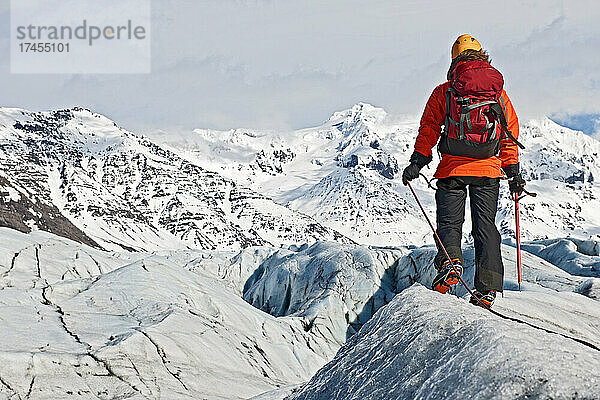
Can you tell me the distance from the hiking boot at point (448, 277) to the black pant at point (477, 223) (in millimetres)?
137

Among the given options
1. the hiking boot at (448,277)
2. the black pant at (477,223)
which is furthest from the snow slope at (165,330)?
the black pant at (477,223)

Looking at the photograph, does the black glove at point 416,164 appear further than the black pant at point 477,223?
Yes

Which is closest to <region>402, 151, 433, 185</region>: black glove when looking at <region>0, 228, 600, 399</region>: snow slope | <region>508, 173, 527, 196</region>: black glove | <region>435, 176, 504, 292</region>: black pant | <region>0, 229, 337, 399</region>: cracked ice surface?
<region>435, 176, 504, 292</region>: black pant

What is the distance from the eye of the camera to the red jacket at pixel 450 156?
5.38 metres

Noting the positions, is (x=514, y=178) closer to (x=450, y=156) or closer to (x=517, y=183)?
(x=517, y=183)

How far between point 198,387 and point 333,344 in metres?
16.3

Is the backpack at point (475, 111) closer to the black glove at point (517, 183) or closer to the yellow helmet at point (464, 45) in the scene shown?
the yellow helmet at point (464, 45)

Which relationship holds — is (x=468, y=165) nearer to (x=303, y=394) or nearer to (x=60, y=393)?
(x=303, y=394)

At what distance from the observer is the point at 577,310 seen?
886 centimetres

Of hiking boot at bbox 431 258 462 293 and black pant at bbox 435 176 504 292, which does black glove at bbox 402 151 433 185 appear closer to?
black pant at bbox 435 176 504 292

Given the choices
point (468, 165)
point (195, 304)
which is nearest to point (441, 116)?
point (468, 165)

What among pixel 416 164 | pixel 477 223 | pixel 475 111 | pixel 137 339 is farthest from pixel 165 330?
pixel 475 111

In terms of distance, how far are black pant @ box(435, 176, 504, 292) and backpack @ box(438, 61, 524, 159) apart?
1.26 ft

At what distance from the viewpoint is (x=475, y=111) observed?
5.13m
